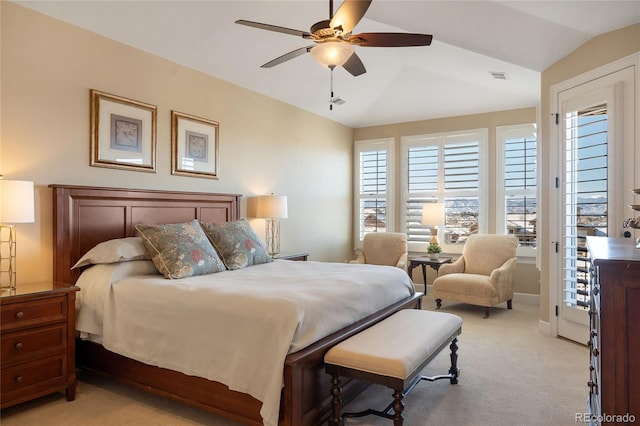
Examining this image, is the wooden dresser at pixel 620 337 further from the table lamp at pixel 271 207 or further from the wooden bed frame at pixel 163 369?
the table lamp at pixel 271 207

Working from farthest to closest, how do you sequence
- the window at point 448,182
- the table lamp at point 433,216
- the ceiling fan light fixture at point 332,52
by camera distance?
the window at point 448,182 < the table lamp at point 433,216 < the ceiling fan light fixture at point 332,52

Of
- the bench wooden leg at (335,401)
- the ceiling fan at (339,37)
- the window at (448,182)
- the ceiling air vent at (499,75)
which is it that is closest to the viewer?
the bench wooden leg at (335,401)

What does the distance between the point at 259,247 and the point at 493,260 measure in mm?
3274

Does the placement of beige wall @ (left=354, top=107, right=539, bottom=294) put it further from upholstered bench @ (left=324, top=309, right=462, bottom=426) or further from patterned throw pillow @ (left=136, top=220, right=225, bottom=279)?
patterned throw pillow @ (left=136, top=220, right=225, bottom=279)

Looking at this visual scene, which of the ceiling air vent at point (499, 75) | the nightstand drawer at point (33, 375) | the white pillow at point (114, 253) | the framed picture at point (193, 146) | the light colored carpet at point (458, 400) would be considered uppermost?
the ceiling air vent at point (499, 75)

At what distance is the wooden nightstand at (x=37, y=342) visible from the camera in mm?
2537

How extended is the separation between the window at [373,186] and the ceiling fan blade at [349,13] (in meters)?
4.46

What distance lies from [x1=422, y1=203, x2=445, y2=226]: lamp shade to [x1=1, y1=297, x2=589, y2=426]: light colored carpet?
2.53m

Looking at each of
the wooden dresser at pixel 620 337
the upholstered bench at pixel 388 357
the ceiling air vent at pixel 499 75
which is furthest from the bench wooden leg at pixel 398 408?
the ceiling air vent at pixel 499 75

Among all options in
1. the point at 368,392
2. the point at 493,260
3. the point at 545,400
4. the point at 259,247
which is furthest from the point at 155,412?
the point at 493,260

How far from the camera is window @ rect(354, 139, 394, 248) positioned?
273 inches

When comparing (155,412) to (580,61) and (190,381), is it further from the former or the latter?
(580,61)

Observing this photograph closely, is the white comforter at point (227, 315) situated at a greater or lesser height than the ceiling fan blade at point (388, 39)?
lesser

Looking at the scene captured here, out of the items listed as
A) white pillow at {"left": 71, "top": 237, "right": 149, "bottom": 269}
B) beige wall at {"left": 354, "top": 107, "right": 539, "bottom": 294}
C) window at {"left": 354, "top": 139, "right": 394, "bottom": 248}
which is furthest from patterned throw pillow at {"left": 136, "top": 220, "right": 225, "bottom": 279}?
beige wall at {"left": 354, "top": 107, "right": 539, "bottom": 294}
